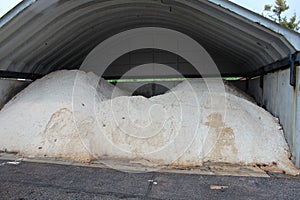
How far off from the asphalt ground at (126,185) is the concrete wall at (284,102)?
2.37 feet

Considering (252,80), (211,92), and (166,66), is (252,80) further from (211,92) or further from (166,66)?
(166,66)

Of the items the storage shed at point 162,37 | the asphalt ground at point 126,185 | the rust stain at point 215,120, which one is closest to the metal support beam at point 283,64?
the storage shed at point 162,37

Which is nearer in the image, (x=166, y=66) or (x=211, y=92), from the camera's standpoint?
(x=211, y=92)

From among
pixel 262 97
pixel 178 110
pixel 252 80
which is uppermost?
pixel 252 80

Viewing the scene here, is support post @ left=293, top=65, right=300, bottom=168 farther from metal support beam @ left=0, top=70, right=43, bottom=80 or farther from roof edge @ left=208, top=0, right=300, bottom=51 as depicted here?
metal support beam @ left=0, top=70, right=43, bottom=80

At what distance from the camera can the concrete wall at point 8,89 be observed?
5289mm

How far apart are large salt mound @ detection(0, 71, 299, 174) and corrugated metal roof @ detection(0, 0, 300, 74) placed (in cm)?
118

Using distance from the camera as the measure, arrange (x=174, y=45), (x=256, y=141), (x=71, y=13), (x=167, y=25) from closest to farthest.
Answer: (x=256, y=141), (x=71, y=13), (x=167, y=25), (x=174, y=45)

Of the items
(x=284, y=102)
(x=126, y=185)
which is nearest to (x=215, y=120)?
(x=284, y=102)

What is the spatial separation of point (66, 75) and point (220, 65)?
474 cm

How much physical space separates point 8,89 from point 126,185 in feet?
14.1

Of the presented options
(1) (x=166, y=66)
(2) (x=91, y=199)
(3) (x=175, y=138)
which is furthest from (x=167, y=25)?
(2) (x=91, y=199)

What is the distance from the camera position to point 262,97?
524cm

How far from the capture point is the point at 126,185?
8.90 feet
